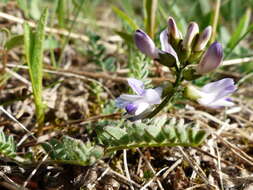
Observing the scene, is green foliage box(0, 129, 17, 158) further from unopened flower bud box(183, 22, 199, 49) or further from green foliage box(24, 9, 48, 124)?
unopened flower bud box(183, 22, 199, 49)

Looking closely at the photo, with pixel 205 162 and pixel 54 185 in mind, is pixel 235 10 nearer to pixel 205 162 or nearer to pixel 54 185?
pixel 205 162

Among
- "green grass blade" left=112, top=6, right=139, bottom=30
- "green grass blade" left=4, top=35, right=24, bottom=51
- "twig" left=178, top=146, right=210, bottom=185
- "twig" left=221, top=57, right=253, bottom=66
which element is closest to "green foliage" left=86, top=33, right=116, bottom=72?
"green grass blade" left=112, top=6, right=139, bottom=30

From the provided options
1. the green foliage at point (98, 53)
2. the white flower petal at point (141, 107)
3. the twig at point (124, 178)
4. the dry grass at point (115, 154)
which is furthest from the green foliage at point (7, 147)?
the green foliage at point (98, 53)

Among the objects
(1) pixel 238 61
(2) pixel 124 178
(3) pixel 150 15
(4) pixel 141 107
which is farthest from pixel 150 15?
(2) pixel 124 178

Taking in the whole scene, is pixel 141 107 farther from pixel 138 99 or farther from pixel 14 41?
pixel 14 41

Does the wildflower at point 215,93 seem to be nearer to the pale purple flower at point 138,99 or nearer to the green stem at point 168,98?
the green stem at point 168,98

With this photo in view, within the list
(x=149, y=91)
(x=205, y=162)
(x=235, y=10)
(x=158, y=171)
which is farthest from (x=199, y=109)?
(x=235, y=10)
